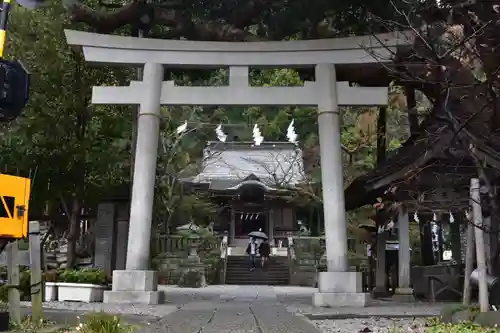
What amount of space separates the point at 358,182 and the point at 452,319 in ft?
22.2

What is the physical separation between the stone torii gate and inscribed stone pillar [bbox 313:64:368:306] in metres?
0.02

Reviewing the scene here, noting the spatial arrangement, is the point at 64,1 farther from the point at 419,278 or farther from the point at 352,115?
the point at 352,115

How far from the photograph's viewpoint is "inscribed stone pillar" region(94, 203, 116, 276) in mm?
14273

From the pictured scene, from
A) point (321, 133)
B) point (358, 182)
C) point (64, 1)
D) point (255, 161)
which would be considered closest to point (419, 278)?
point (358, 182)

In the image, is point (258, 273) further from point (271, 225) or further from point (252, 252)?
point (271, 225)

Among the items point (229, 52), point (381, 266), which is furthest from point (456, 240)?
point (229, 52)

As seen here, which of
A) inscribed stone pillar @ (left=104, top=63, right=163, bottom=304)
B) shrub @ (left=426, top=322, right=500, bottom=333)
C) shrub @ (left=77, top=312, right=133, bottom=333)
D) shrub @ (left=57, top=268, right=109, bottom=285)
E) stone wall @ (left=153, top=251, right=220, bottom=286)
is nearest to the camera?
shrub @ (left=77, top=312, right=133, bottom=333)

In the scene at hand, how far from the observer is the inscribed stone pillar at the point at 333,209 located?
33.3 feet

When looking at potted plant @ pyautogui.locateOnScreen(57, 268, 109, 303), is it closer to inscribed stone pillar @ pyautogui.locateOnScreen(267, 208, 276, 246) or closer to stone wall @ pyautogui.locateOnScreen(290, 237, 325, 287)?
stone wall @ pyautogui.locateOnScreen(290, 237, 325, 287)

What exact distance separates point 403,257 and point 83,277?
7570mm

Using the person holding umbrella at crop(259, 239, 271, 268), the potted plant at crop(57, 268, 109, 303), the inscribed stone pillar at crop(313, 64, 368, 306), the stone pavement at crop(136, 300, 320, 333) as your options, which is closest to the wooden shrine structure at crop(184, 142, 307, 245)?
the person holding umbrella at crop(259, 239, 271, 268)

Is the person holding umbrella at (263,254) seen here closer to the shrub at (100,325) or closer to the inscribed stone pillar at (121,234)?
the inscribed stone pillar at (121,234)

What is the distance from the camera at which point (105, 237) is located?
1433 centimetres

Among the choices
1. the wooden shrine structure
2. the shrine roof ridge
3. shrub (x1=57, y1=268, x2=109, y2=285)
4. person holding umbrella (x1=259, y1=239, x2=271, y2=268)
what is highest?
the shrine roof ridge
